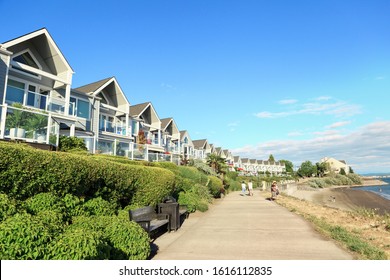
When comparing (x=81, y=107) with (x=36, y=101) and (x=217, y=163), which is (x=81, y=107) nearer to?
(x=36, y=101)

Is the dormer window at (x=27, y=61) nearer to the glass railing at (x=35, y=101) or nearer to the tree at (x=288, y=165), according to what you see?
the glass railing at (x=35, y=101)

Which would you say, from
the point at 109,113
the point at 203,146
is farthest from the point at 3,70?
the point at 203,146

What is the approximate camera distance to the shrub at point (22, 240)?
139 inches

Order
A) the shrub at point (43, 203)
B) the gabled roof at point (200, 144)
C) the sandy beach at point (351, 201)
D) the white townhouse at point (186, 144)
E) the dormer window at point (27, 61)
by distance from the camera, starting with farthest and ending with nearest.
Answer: the gabled roof at point (200, 144), the white townhouse at point (186, 144), the sandy beach at point (351, 201), the dormer window at point (27, 61), the shrub at point (43, 203)

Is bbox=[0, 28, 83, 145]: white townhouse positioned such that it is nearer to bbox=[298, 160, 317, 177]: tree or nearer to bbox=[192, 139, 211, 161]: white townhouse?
bbox=[192, 139, 211, 161]: white townhouse

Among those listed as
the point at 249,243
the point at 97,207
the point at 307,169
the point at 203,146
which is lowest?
the point at 249,243

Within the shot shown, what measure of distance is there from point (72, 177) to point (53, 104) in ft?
46.8

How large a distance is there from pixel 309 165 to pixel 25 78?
10683 centimetres

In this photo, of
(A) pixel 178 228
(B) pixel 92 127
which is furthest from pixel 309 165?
(A) pixel 178 228

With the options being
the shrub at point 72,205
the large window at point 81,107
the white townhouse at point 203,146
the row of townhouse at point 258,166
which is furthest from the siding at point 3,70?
the row of townhouse at point 258,166

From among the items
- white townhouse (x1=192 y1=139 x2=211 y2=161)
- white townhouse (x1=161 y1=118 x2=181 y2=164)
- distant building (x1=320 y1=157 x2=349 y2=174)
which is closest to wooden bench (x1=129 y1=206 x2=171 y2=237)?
white townhouse (x1=161 y1=118 x2=181 y2=164)

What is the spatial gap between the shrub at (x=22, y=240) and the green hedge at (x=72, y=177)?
1699mm

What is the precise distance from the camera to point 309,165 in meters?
106

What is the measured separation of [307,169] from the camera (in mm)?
104188
